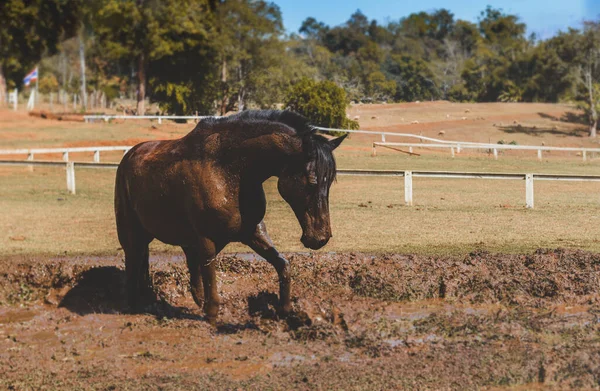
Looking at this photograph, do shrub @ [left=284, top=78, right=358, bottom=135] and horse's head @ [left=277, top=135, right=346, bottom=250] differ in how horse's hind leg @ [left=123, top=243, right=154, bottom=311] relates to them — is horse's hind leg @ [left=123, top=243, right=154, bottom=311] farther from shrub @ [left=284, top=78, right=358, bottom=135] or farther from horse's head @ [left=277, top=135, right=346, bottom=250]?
shrub @ [left=284, top=78, right=358, bottom=135]

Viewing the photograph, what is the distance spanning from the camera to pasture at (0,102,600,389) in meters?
6.84

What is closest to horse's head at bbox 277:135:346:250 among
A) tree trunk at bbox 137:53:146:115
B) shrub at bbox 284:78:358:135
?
shrub at bbox 284:78:358:135

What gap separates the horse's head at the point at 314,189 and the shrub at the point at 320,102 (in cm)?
1443

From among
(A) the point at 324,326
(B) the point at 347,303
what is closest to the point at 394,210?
(B) the point at 347,303

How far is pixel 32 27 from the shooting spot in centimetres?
5072

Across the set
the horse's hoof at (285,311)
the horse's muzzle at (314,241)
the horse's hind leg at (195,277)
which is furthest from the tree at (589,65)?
the horse's muzzle at (314,241)

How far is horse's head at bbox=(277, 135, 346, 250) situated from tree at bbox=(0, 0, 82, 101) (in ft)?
147

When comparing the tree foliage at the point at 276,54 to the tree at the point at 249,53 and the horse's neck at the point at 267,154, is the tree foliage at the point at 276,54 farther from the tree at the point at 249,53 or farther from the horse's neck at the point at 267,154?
the horse's neck at the point at 267,154

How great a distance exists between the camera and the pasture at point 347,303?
6844mm

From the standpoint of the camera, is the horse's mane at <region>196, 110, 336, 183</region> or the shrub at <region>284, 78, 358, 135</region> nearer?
the horse's mane at <region>196, 110, 336, 183</region>

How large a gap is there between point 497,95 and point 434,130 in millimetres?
4245

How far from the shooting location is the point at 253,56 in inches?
1460

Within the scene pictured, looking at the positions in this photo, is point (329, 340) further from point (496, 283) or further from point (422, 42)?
point (422, 42)

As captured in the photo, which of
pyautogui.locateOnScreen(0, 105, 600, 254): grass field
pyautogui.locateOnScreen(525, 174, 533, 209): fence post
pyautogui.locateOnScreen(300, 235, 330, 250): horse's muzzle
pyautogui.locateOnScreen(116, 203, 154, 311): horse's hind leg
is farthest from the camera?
pyautogui.locateOnScreen(525, 174, 533, 209): fence post
